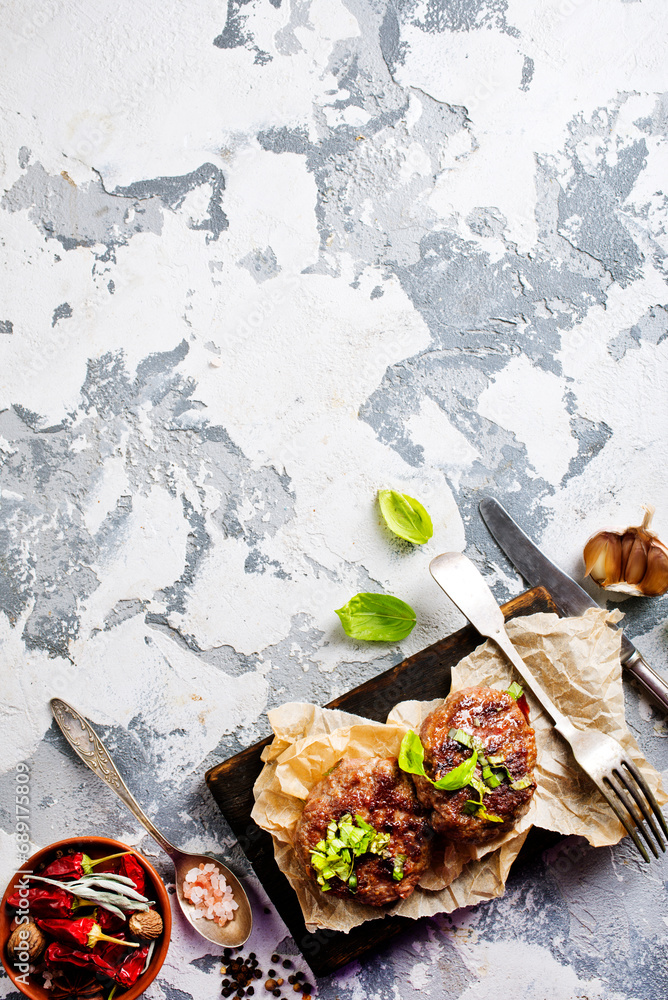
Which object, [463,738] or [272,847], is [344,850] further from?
[463,738]

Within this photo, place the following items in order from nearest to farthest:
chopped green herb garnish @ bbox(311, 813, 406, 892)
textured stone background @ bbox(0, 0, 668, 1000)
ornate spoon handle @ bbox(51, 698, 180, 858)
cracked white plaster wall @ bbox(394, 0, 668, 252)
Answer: chopped green herb garnish @ bbox(311, 813, 406, 892), ornate spoon handle @ bbox(51, 698, 180, 858), textured stone background @ bbox(0, 0, 668, 1000), cracked white plaster wall @ bbox(394, 0, 668, 252)

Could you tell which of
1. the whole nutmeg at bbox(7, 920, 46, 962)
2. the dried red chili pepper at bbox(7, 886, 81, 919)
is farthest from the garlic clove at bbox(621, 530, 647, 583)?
the whole nutmeg at bbox(7, 920, 46, 962)

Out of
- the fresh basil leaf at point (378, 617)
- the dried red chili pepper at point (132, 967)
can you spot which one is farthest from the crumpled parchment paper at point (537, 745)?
the dried red chili pepper at point (132, 967)

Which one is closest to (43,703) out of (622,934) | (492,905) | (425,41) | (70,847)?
(70,847)

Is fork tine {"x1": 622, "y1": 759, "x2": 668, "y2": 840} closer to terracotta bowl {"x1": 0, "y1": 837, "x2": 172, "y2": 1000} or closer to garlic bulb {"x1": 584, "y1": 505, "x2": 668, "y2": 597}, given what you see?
garlic bulb {"x1": 584, "y1": 505, "x2": 668, "y2": 597}

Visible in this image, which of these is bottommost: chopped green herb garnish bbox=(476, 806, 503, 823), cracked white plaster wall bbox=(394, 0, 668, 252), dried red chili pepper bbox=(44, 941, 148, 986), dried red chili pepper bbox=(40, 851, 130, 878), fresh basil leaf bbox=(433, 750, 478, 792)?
dried red chili pepper bbox=(44, 941, 148, 986)

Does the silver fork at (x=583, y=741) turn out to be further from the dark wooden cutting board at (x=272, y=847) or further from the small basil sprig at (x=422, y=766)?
the small basil sprig at (x=422, y=766)
